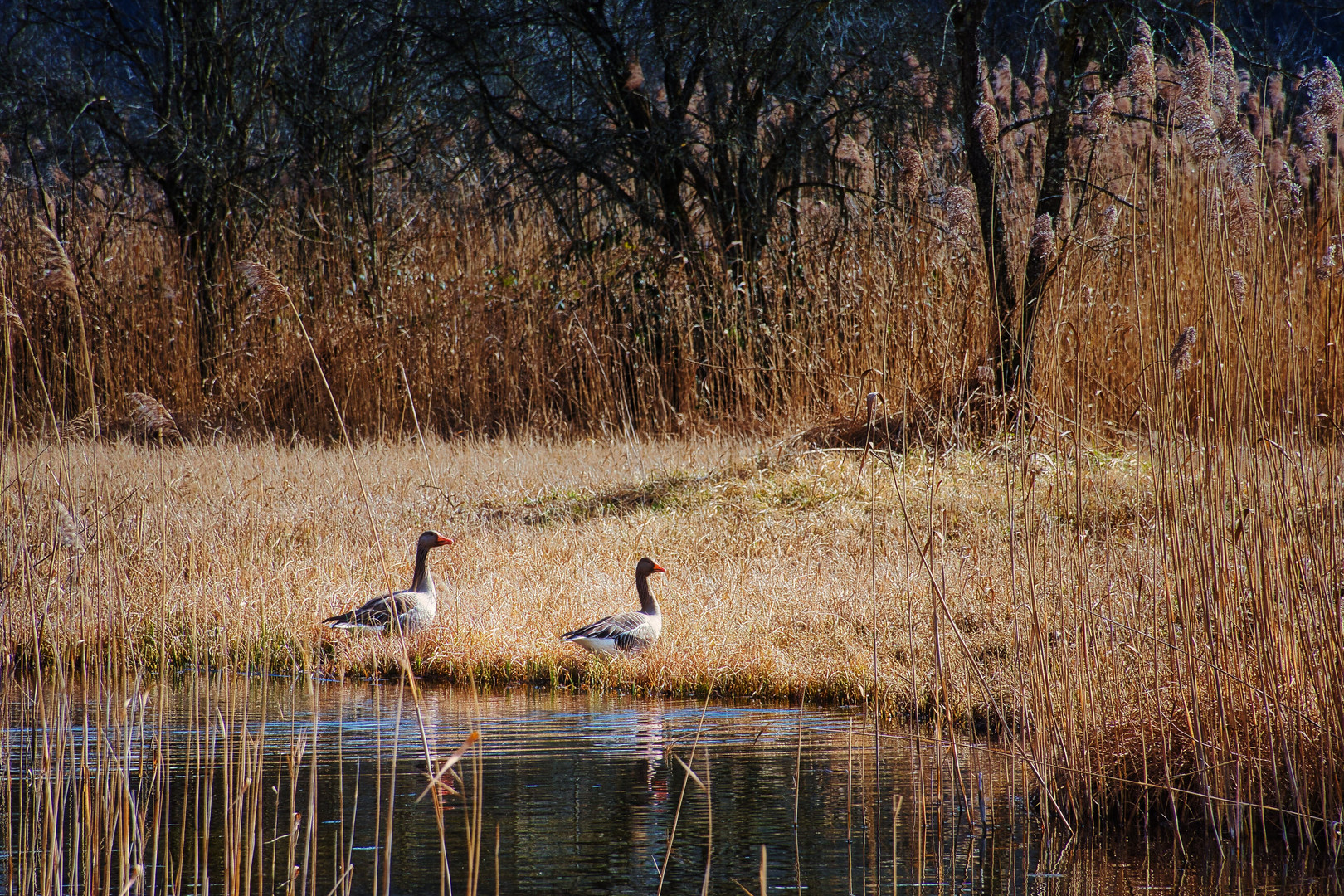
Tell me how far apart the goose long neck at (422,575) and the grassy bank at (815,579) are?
8.0 inches

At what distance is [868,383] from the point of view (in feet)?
34.5

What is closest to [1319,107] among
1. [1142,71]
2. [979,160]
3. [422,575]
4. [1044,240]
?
[1142,71]

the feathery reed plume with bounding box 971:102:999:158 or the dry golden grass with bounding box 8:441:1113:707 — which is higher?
the feathery reed plume with bounding box 971:102:999:158

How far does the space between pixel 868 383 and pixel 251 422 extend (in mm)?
6242

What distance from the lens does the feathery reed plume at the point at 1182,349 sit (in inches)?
138

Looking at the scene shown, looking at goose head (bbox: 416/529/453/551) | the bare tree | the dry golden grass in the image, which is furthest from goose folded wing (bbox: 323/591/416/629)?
the bare tree

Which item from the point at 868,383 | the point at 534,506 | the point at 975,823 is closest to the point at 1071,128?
the point at 868,383

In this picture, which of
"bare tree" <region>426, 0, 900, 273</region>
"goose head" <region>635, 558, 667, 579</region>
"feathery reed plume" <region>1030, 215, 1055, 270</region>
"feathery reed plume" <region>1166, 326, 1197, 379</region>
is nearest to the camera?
"feathery reed plume" <region>1166, 326, 1197, 379</region>

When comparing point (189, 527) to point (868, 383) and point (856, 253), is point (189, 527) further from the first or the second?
point (856, 253)

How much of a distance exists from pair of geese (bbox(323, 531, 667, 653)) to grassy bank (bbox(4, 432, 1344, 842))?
128 millimetres

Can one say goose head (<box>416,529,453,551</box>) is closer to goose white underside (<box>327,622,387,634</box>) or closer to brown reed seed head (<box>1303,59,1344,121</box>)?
goose white underside (<box>327,622,387,634</box>)

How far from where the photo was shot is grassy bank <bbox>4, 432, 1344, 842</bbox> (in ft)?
12.1

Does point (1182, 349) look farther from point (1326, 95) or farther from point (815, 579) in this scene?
point (815, 579)

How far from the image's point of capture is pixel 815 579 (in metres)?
7.34
